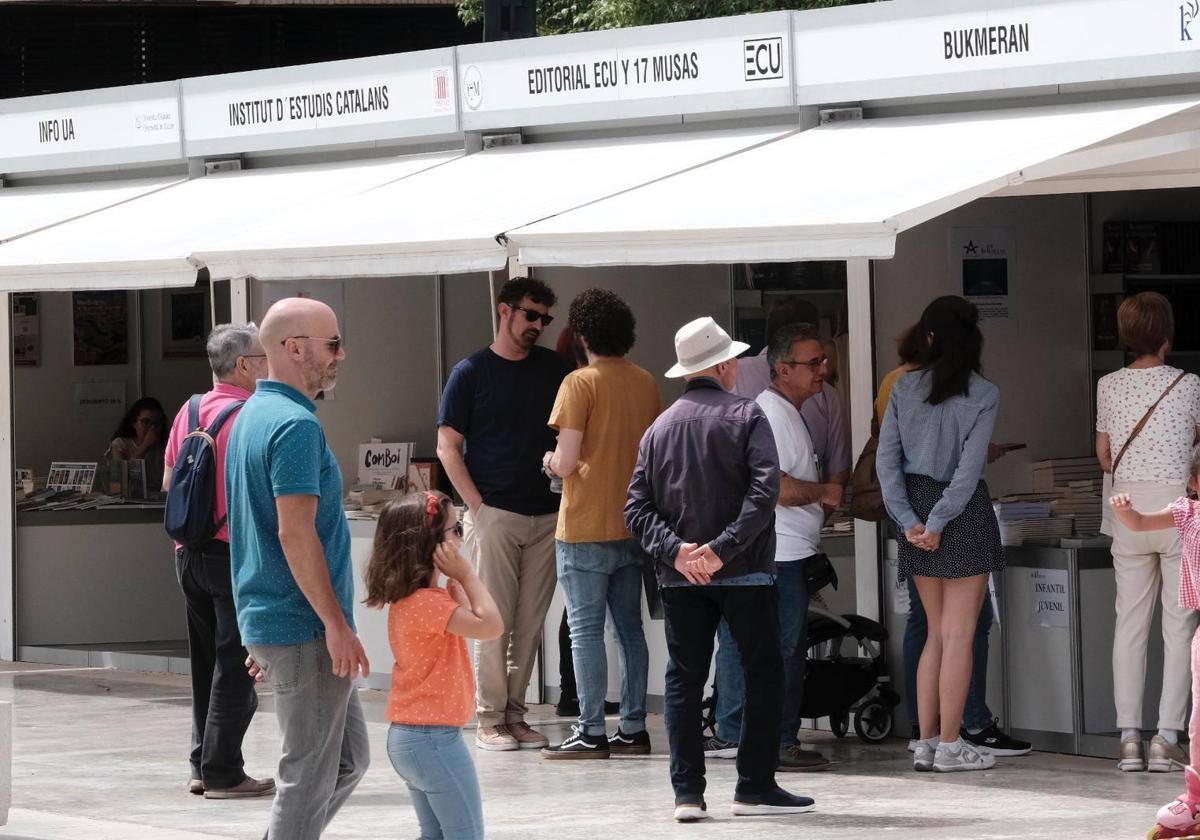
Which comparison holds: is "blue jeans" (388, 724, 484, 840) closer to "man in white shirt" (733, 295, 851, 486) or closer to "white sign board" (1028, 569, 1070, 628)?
"man in white shirt" (733, 295, 851, 486)

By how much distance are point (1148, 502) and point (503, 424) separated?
248cm

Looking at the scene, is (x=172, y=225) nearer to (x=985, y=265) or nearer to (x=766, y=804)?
(x=985, y=265)

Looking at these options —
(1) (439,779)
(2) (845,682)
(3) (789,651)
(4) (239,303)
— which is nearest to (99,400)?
(4) (239,303)

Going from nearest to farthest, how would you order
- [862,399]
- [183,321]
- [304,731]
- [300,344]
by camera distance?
[304,731], [300,344], [862,399], [183,321]

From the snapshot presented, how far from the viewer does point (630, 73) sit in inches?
399

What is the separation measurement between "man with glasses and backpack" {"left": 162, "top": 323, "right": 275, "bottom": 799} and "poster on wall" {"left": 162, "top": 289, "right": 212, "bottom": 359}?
6.55 m

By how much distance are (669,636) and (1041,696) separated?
6.69ft

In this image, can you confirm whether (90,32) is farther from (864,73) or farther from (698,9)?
(864,73)

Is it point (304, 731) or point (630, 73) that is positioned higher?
point (630, 73)

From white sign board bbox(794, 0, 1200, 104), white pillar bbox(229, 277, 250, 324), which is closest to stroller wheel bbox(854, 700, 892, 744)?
white sign board bbox(794, 0, 1200, 104)

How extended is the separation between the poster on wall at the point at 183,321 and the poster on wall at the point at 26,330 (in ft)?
3.40

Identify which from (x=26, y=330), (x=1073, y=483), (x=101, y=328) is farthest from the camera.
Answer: (x=101, y=328)

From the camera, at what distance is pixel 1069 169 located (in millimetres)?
7691

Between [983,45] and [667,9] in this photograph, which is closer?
[983,45]
